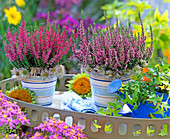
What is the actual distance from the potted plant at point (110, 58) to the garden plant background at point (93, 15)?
23cm

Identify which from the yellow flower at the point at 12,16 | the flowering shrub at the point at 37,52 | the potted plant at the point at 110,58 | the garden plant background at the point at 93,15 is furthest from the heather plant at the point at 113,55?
the yellow flower at the point at 12,16

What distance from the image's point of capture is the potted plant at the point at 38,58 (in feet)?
3.13

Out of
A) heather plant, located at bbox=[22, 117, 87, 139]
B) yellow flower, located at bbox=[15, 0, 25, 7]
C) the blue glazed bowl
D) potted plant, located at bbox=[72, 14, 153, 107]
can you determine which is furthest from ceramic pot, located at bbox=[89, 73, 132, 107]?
yellow flower, located at bbox=[15, 0, 25, 7]

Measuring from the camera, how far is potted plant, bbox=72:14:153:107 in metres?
0.89

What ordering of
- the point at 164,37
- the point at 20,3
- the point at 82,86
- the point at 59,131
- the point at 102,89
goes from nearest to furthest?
→ the point at 59,131 < the point at 102,89 < the point at 82,86 < the point at 164,37 < the point at 20,3

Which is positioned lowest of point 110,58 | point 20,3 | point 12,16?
point 110,58

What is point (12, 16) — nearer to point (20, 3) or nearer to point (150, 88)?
point (20, 3)

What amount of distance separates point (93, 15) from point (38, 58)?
2.97m

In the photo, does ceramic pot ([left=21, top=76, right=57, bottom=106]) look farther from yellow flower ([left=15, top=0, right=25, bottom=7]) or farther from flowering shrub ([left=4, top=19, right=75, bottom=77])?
yellow flower ([left=15, top=0, right=25, bottom=7])

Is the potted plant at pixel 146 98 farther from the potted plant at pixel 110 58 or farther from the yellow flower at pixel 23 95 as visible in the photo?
the yellow flower at pixel 23 95

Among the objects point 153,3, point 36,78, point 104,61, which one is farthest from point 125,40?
point 153,3

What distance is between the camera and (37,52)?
0.93 metres

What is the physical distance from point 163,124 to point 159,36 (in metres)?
0.91

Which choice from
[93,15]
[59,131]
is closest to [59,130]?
[59,131]
